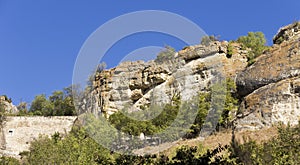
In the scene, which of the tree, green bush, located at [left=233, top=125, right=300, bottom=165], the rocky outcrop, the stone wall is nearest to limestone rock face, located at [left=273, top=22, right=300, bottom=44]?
the rocky outcrop

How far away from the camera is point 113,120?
37875mm

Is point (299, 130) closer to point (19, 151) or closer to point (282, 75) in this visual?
point (282, 75)

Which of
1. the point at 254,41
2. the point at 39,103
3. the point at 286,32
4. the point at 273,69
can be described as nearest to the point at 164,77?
the point at 254,41

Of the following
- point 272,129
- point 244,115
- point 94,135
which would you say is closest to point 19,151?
point 94,135

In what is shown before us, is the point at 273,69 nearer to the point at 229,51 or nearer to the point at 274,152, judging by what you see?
the point at 229,51

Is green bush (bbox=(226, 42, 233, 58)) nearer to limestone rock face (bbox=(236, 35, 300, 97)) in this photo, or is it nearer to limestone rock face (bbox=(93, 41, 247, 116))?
limestone rock face (bbox=(93, 41, 247, 116))

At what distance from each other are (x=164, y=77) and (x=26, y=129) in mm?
14440

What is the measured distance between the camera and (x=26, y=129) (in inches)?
1671

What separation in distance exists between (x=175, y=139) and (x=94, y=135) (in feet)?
17.6

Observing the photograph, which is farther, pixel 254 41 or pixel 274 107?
pixel 254 41

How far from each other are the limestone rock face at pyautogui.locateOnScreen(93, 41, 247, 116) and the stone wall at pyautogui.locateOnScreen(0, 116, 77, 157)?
13.9 feet

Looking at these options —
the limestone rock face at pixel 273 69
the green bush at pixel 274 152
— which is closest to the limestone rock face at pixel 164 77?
the limestone rock face at pixel 273 69

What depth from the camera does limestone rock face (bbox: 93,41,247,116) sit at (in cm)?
4169

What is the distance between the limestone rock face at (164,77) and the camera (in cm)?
4169
